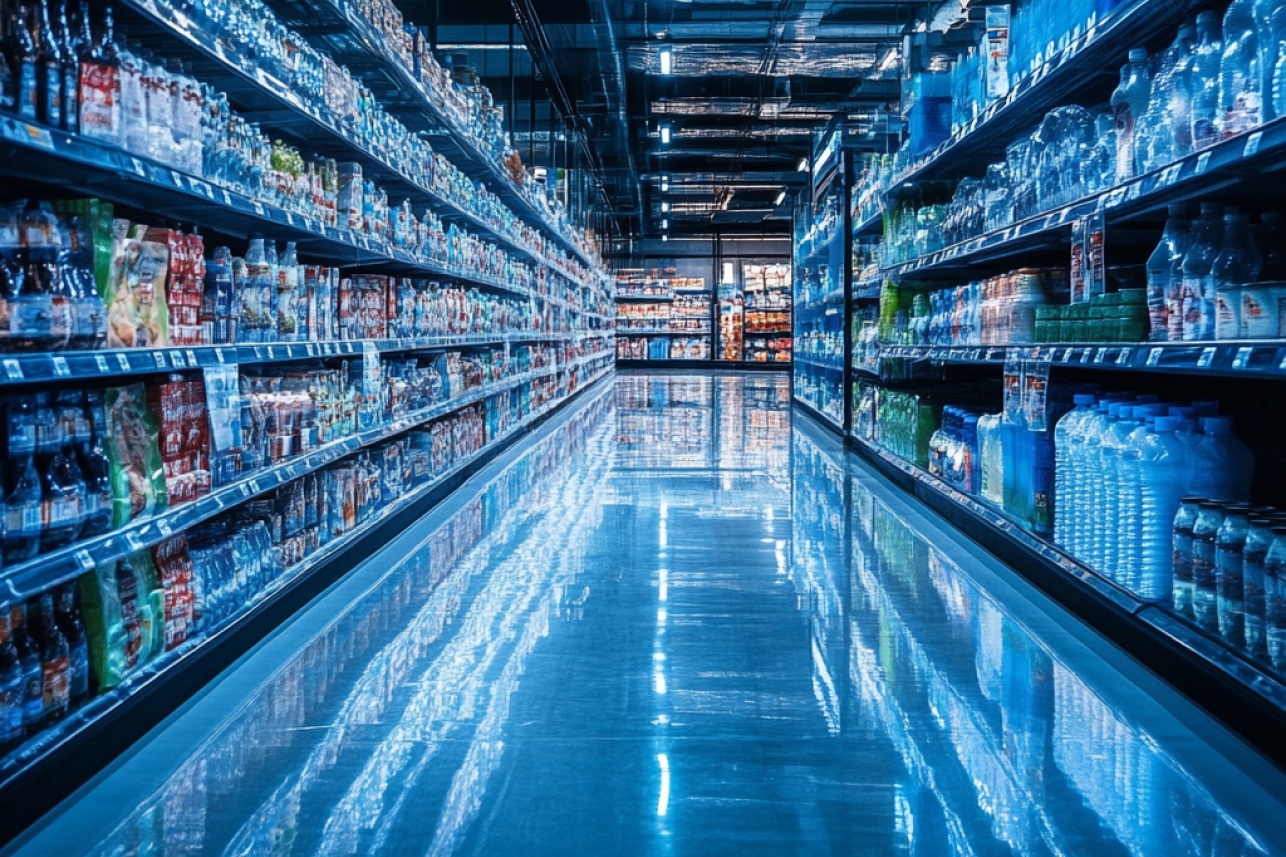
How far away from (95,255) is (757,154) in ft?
59.1

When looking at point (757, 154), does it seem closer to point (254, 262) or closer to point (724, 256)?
point (724, 256)

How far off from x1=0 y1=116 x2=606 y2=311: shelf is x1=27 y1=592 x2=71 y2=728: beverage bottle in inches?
33.9

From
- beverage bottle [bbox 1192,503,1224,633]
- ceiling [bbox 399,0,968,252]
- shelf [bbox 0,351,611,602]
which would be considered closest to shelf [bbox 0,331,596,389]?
shelf [bbox 0,351,611,602]

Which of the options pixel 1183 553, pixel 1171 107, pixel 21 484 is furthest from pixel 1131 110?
pixel 21 484

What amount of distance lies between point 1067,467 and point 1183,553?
2.80 ft

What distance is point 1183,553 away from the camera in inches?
102

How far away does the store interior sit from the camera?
1.99 metres

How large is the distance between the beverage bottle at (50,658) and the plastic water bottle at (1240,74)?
264 cm

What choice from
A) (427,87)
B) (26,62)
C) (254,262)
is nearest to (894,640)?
(254,262)

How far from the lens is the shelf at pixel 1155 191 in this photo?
2178 millimetres

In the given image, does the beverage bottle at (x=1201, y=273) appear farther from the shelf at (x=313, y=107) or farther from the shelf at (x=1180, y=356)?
the shelf at (x=313, y=107)

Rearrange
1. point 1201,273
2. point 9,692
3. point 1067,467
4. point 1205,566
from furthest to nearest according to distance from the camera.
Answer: point 1067,467, point 1201,273, point 1205,566, point 9,692

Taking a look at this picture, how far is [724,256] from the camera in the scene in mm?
28984

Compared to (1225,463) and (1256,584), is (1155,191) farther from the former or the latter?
(1256,584)
